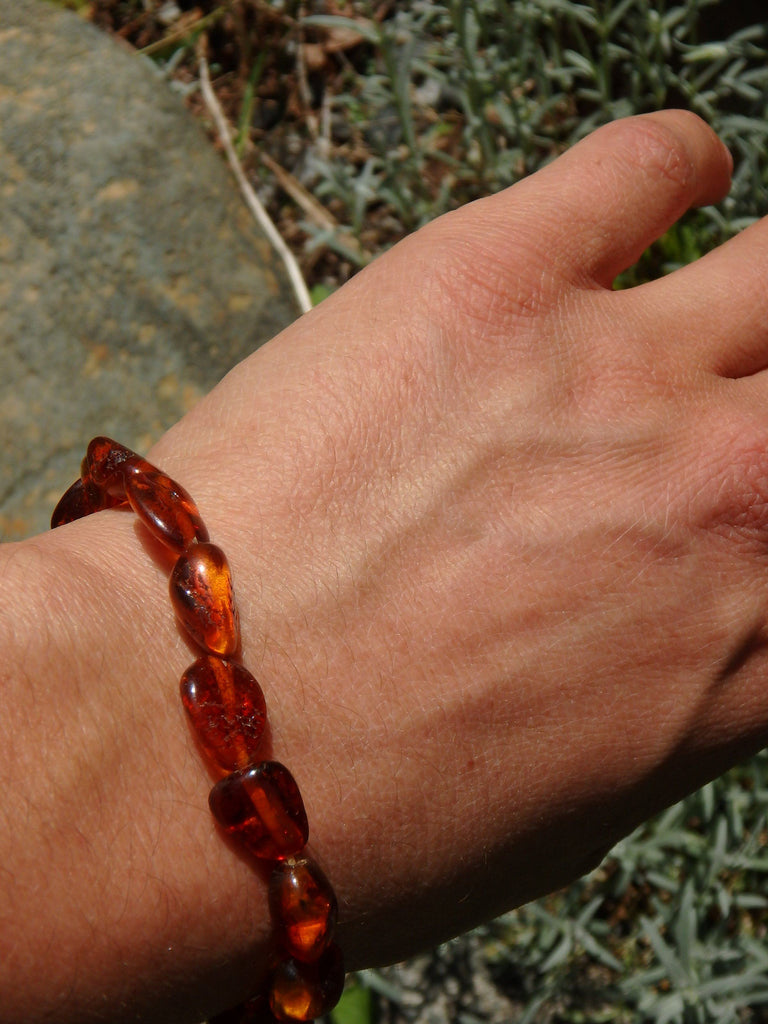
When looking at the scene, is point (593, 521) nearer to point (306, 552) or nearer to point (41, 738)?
point (306, 552)

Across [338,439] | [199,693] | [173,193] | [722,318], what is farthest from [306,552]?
[173,193]

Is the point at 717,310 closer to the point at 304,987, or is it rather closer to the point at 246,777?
the point at 246,777

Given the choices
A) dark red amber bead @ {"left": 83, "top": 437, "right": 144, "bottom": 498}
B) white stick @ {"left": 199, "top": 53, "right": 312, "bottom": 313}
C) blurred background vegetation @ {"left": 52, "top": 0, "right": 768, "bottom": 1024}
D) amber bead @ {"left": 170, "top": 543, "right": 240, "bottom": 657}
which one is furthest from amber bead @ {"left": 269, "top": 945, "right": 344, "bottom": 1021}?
white stick @ {"left": 199, "top": 53, "right": 312, "bottom": 313}

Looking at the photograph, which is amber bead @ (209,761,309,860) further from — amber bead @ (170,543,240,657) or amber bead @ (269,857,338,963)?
amber bead @ (170,543,240,657)

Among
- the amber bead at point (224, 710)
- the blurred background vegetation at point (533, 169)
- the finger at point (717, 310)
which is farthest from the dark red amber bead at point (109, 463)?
the blurred background vegetation at point (533, 169)

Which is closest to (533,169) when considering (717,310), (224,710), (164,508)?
(717,310)

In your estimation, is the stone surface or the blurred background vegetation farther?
the stone surface

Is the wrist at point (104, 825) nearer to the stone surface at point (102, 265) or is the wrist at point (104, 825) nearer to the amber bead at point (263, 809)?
the amber bead at point (263, 809)
